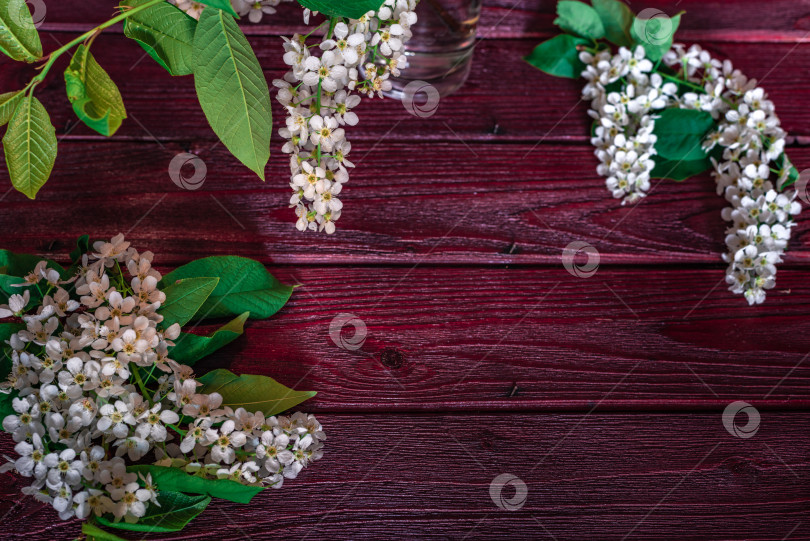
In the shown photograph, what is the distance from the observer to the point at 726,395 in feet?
2.47

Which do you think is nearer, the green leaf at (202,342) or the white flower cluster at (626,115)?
the green leaf at (202,342)

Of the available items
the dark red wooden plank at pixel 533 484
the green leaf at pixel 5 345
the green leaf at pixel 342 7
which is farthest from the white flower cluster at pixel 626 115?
the green leaf at pixel 5 345

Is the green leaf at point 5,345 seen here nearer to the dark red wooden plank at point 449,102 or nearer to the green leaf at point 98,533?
the green leaf at point 98,533

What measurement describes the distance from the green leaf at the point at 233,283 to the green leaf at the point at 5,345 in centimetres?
14

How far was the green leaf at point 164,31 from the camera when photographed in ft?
1.78

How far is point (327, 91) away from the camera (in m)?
0.57

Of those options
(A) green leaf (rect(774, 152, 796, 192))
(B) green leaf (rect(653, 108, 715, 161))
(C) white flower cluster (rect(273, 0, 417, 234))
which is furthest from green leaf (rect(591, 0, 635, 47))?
(C) white flower cluster (rect(273, 0, 417, 234))

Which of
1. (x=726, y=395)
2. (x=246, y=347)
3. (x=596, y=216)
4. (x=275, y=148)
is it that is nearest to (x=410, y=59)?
(x=275, y=148)

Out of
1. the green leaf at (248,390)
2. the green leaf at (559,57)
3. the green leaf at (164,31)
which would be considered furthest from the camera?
the green leaf at (559,57)

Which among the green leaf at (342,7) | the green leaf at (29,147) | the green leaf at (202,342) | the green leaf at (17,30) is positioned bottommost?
the green leaf at (202,342)

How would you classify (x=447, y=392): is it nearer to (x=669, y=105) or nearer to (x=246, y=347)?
(x=246, y=347)

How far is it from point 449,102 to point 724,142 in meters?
0.35

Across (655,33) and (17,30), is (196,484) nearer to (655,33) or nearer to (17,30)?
(17,30)

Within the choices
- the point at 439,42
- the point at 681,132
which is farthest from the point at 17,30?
the point at 681,132
